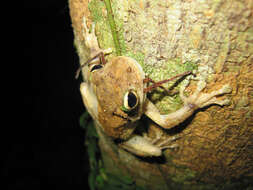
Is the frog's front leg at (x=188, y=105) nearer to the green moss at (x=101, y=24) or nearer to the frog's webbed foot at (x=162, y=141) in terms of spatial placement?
the frog's webbed foot at (x=162, y=141)

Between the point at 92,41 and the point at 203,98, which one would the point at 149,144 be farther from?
the point at 92,41

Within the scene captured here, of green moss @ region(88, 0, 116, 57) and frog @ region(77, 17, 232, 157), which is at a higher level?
green moss @ region(88, 0, 116, 57)

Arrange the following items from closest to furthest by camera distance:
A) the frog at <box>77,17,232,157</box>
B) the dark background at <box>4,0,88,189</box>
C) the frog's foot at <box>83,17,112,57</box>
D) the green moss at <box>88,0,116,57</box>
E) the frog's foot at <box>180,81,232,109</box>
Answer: the frog's foot at <box>180,81,232,109</box>, the frog at <box>77,17,232,157</box>, the green moss at <box>88,0,116,57</box>, the frog's foot at <box>83,17,112,57</box>, the dark background at <box>4,0,88,189</box>

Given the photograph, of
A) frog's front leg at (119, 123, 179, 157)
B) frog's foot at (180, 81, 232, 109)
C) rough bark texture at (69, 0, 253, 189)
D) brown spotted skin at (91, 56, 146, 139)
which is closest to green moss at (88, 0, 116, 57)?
rough bark texture at (69, 0, 253, 189)

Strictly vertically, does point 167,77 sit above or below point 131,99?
above

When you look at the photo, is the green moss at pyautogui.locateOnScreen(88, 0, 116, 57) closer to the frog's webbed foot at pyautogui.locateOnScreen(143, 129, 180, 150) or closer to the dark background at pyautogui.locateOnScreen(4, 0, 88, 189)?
the frog's webbed foot at pyautogui.locateOnScreen(143, 129, 180, 150)

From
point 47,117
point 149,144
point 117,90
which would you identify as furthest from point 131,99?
point 47,117

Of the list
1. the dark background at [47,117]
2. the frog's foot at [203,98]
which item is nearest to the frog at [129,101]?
the frog's foot at [203,98]

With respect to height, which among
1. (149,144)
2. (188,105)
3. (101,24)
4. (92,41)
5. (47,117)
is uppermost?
(101,24)
